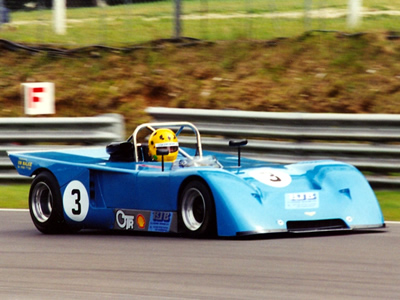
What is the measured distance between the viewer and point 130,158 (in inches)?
321

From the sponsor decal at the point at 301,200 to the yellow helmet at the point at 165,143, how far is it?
144 centimetres

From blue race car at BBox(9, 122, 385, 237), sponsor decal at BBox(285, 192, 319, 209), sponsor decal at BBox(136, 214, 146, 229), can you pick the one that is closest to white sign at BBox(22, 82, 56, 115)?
blue race car at BBox(9, 122, 385, 237)

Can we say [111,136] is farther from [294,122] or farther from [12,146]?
[294,122]

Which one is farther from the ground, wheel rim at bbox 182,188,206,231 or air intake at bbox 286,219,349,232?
wheel rim at bbox 182,188,206,231

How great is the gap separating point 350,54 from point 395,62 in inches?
29.7

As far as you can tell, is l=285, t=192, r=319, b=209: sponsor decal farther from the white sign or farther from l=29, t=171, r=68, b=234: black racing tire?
Result: the white sign

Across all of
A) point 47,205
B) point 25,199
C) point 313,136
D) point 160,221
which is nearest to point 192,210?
point 160,221

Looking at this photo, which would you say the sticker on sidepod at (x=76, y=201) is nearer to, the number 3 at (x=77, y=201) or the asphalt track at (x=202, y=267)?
the number 3 at (x=77, y=201)

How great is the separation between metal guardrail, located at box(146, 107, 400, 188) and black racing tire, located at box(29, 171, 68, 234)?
2.79 metres

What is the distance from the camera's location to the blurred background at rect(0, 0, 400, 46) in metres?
14.2

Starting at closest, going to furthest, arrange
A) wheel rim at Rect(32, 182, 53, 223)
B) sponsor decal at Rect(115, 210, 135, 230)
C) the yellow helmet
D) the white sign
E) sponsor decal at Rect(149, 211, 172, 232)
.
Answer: sponsor decal at Rect(149, 211, 172, 232) → sponsor decal at Rect(115, 210, 135, 230) → the yellow helmet → wheel rim at Rect(32, 182, 53, 223) → the white sign

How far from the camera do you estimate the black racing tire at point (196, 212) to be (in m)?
6.94

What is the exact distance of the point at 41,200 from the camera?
8523 mm

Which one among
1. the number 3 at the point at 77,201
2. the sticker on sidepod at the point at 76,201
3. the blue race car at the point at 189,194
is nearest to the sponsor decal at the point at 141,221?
the blue race car at the point at 189,194
